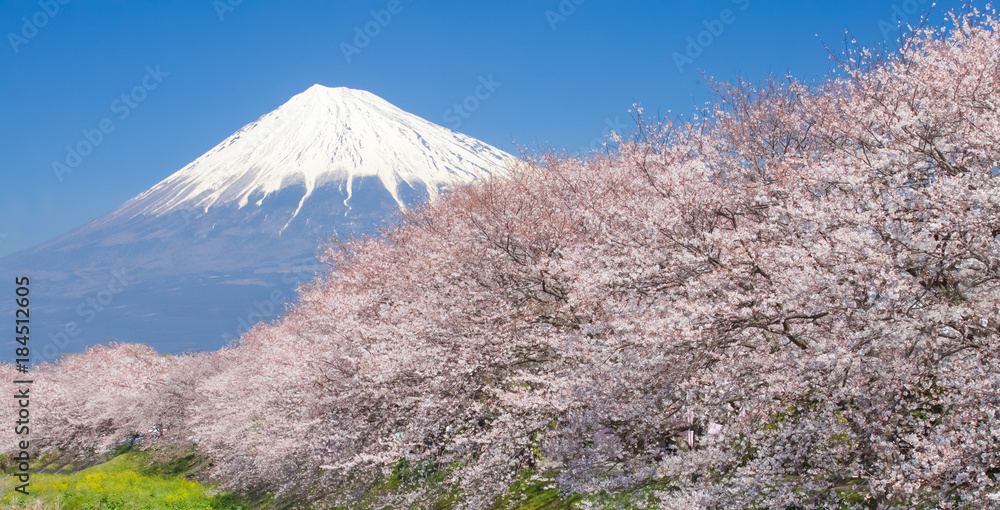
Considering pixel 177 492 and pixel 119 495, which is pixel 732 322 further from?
pixel 177 492

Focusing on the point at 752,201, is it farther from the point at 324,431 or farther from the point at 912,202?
the point at 324,431

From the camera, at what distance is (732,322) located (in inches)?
319

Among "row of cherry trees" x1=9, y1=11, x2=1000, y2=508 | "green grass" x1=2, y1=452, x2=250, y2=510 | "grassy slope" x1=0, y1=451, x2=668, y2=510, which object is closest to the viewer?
"row of cherry trees" x1=9, y1=11, x2=1000, y2=508

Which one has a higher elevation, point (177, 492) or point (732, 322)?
point (177, 492)

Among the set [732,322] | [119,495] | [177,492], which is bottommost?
[732,322]

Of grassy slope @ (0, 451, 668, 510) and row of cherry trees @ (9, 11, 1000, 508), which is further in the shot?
grassy slope @ (0, 451, 668, 510)

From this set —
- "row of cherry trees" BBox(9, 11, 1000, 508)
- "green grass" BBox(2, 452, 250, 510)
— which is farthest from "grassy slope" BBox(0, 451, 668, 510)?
"row of cherry trees" BBox(9, 11, 1000, 508)

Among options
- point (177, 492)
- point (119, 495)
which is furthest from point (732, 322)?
point (177, 492)

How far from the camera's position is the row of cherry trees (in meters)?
6.69

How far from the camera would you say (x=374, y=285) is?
21.8m

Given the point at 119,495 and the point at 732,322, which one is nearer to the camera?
the point at 732,322

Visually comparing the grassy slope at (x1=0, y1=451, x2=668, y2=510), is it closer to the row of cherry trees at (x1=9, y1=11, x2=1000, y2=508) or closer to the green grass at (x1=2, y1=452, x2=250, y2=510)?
the green grass at (x1=2, y1=452, x2=250, y2=510)

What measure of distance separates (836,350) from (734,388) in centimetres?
183

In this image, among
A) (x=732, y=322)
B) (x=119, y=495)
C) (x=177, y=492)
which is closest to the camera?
(x=732, y=322)
